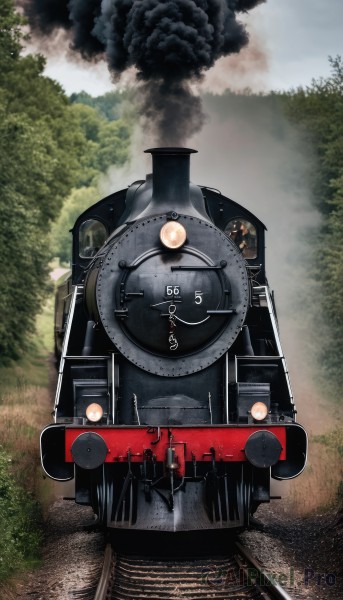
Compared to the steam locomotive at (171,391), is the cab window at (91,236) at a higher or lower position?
higher

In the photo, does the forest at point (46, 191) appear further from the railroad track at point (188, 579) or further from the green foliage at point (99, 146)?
the green foliage at point (99, 146)

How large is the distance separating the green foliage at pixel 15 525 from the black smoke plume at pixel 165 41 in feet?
17.4

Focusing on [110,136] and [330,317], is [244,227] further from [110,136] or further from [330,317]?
[110,136]

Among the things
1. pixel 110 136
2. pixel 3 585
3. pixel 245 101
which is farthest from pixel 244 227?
pixel 110 136

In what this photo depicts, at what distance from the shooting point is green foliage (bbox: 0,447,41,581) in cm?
1005

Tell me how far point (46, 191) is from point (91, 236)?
2005 centimetres

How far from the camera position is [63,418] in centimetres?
1102

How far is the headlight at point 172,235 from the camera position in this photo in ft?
34.5

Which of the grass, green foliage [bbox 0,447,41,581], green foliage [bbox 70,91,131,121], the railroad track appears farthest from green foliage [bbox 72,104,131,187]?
the railroad track

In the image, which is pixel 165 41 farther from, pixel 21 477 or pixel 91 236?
pixel 21 477

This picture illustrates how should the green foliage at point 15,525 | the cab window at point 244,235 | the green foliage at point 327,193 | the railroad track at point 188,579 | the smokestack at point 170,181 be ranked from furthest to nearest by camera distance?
the green foliage at point 327,193, the cab window at point 244,235, the smokestack at point 170,181, the green foliage at point 15,525, the railroad track at point 188,579

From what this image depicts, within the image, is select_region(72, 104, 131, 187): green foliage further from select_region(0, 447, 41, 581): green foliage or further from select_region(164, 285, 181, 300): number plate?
select_region(164, 285, 181, 300): number plate

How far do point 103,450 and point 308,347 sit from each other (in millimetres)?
18202

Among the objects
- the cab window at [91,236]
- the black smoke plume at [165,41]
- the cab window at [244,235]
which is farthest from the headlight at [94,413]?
the black smoke plume at [165,41]
